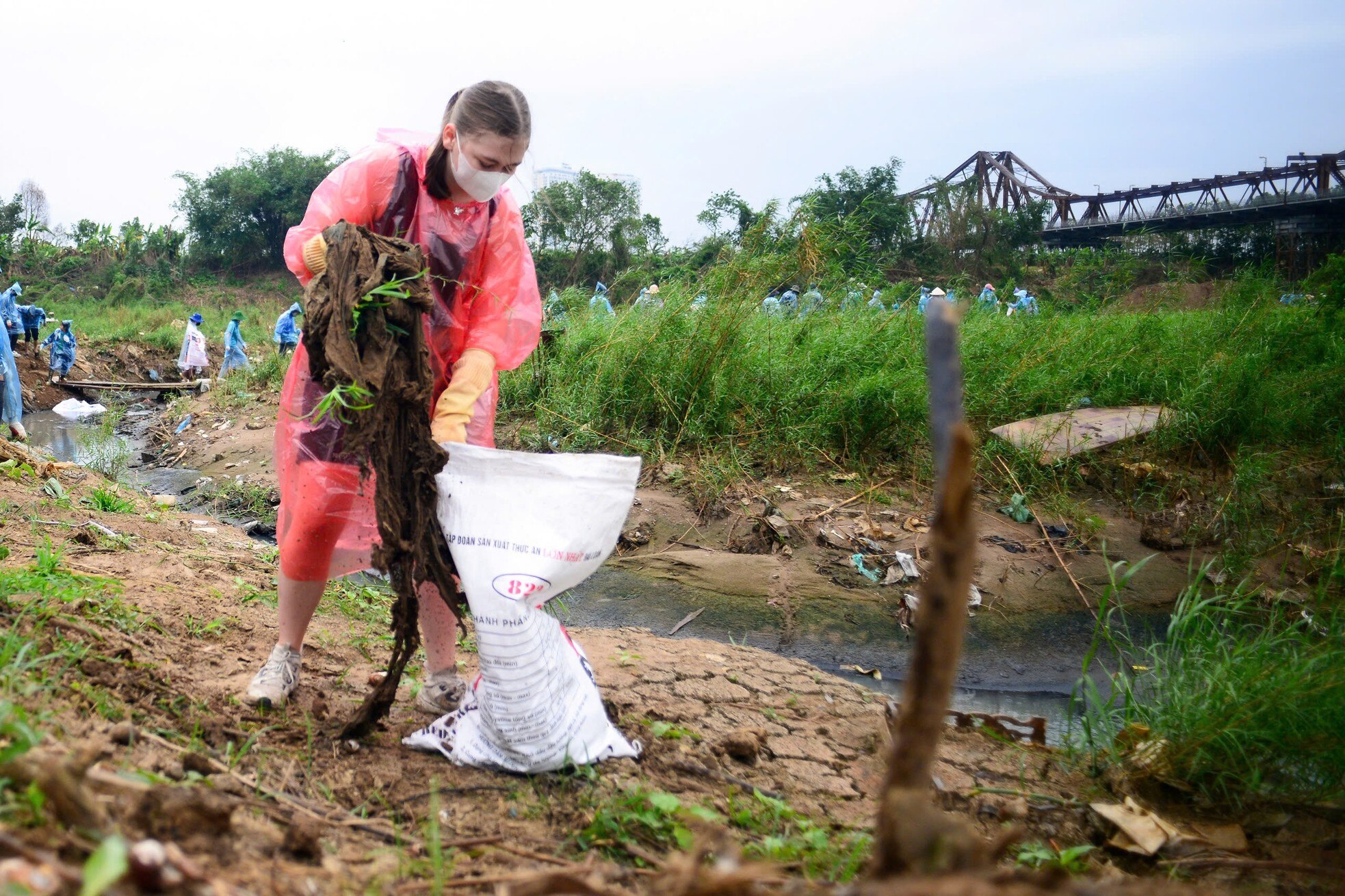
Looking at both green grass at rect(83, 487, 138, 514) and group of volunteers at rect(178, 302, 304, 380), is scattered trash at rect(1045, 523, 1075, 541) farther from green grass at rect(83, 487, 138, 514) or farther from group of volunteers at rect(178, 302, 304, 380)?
group of volunteers at rect(178, 302, 304, 380)

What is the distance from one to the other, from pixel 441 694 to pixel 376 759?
1.05 feet

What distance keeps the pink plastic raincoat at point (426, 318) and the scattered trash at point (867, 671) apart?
218cm

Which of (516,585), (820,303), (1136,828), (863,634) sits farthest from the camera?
(820,303)

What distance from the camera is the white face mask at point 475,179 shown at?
2027 millimetres

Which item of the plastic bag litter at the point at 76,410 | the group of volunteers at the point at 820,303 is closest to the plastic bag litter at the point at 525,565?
the group of volunteers at the point at 820,303

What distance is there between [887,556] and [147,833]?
3934 millimetres

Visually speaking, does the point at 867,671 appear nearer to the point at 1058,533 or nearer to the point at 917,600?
the point at 917,600

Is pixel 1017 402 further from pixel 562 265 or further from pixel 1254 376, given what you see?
pixel 562 265

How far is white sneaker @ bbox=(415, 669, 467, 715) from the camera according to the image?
7.27 ft

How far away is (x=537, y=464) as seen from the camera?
1843 millimetres

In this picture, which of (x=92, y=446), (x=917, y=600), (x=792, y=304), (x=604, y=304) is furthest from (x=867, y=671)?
(x=92, y=446)

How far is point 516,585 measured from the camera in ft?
5.86

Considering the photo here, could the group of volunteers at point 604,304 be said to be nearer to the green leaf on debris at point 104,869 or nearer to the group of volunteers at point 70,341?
the group of volunteers at point 70,341

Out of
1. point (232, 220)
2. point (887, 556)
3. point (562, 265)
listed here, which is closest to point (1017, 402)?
point (887, 556)
